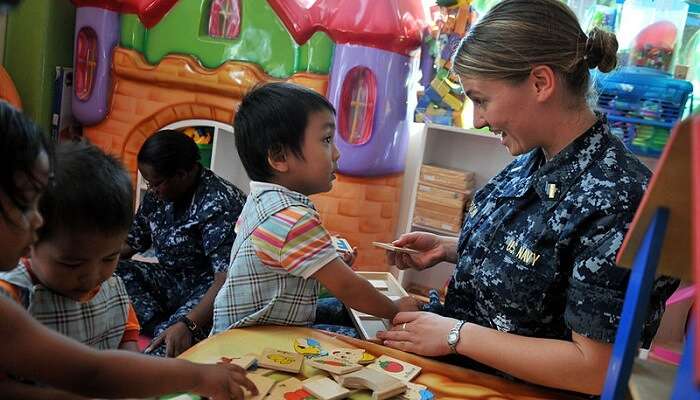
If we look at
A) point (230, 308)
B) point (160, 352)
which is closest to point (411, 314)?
point (230, 308)

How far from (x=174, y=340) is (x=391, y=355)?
0.92 m

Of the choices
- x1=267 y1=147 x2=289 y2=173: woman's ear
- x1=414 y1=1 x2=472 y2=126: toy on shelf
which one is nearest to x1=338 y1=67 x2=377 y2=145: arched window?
x1=414 y1=1 x2=472 y2=126: toy on shelf

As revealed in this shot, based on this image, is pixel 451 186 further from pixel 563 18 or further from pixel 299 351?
pixel 299 351

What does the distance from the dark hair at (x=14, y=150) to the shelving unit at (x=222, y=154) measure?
239 cm

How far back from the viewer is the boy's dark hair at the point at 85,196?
2.92 ft

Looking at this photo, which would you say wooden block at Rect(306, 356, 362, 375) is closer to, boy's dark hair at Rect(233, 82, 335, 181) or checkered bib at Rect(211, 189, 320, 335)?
checkered bib at Rect(211, 189, 320, 335)

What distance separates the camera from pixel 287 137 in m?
1.41

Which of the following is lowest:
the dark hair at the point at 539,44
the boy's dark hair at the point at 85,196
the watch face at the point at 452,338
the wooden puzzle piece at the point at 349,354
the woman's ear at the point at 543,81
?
the wooden puzzle piece at the point at 349,354

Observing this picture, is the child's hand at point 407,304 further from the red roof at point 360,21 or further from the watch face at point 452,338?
the red roof at point 360,21

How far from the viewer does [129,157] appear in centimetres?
325

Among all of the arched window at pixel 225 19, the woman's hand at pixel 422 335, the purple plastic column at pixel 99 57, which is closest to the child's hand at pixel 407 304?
the woman's hand at pixel 422 335

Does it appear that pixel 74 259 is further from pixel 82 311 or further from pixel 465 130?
pixel 465 130

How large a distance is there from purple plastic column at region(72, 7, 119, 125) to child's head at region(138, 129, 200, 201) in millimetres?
1332

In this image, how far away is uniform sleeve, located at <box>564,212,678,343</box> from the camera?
101 cm
